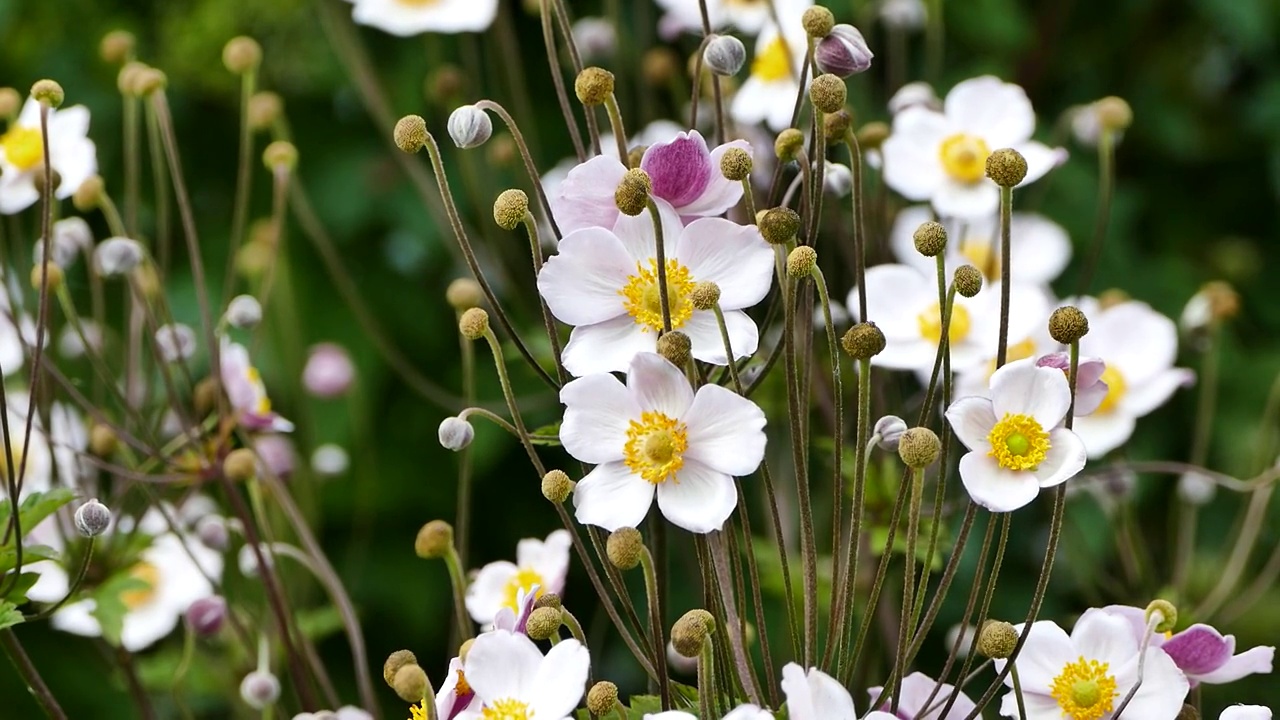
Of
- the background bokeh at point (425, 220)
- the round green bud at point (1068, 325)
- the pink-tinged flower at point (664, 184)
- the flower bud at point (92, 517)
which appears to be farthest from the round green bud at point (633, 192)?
the background bokeh at point (425, 220)

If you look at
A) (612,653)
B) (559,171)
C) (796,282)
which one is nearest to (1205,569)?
(612,653)

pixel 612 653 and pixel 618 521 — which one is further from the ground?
pixel 618 521

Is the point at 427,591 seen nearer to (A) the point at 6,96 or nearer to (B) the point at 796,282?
(A) the point at 6,96

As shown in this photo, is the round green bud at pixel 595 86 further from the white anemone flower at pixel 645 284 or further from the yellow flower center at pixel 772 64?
the yellow flower center at pixel 772 64

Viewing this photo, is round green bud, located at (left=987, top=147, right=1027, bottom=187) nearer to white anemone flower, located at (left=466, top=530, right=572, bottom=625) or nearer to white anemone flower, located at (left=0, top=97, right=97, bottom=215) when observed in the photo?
white anemone flower, located at (left=466, top=530, right=572, bottom=625)

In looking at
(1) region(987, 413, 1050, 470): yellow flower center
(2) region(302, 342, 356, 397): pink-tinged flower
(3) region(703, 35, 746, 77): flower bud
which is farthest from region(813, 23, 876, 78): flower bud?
(2) region(302, 342, 356, 397): pink-tinged flower

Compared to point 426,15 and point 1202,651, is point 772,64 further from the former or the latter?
point 1202,651
